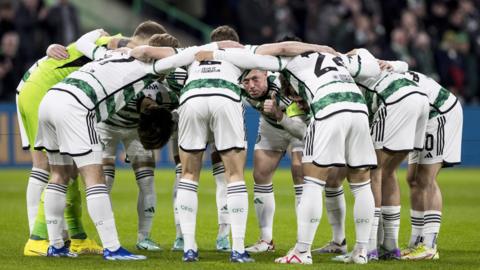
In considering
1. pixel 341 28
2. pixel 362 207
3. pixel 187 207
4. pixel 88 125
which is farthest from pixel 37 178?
pixel 341 28

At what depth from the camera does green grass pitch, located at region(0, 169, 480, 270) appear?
10.3m

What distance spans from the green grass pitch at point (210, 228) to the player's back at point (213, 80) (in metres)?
1.64

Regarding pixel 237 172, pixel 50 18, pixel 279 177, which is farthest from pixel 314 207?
pixel 50 18

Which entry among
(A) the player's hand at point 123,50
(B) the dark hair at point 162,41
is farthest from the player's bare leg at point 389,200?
(A) the player's hand at point 123,50

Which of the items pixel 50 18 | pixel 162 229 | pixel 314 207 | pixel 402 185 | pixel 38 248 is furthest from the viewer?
pixel 50 18

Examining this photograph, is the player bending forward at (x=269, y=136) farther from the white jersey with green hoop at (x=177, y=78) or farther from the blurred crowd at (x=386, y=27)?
the blurred crowd at (x=386, y=27)

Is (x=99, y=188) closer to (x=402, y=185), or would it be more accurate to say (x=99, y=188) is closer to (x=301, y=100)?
(x=301, y=100)

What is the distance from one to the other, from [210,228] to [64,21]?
11.4 m

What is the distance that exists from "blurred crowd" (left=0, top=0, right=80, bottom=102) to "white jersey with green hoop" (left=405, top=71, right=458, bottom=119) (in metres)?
14.2

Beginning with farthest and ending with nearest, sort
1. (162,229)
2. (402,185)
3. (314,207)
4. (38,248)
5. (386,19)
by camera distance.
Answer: (386,19) → (402,185) → (162,229) → (38,248) → (314,207)

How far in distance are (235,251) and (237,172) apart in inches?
30.0

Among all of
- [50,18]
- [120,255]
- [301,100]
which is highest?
[50,18]

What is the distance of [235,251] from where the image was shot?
33.8 feet

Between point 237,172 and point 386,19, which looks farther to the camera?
point 386,19
